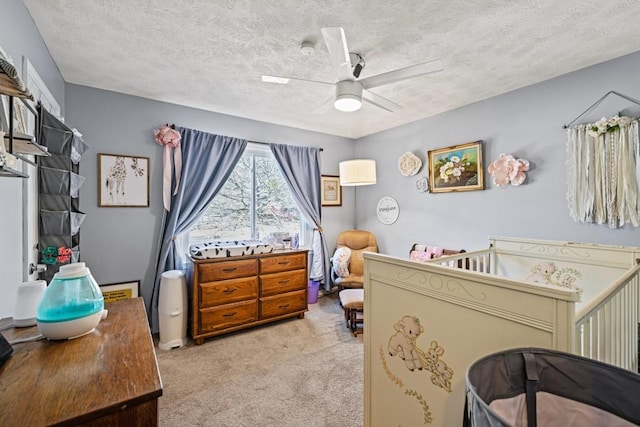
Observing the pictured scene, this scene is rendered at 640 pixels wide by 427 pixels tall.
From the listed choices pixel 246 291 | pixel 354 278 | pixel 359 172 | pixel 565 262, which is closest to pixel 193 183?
pixel 246 291

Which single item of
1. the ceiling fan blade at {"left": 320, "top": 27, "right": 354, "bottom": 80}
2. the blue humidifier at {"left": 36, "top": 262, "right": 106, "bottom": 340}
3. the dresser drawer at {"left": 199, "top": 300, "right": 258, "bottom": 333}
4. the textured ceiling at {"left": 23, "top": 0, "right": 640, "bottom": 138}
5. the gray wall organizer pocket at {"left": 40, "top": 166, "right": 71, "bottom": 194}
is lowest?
the dresser drawer at {"left": 199, "top": 300, "right": 258, "bottom": 333}

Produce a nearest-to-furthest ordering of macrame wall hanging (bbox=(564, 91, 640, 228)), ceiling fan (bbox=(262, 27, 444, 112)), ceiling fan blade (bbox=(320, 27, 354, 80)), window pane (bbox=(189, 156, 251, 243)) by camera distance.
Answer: ceiling fan blade (bbox=(320, 27, 354, 80)), ceiling fan (bbox=(262, 27, 444, 112)), macrame wall hanging (bbox=(564, 91, 640, 228)), window pane (bbox=(189, 156, 251, 243))

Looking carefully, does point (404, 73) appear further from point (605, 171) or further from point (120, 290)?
point (120, 290)

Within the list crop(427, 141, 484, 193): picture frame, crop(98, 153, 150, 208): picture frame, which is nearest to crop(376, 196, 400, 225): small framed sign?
crop(427, 141, 484, 193): picture frame

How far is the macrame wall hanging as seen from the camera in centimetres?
204

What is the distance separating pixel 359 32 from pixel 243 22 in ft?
2.42

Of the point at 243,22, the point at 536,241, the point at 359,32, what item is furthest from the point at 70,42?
the point at 536,241

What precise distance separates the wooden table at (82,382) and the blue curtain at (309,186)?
9.46 feet

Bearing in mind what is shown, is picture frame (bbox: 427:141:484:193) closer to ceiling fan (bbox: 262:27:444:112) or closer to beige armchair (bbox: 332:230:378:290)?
beige armchair (bbox: 332:230:378:290)

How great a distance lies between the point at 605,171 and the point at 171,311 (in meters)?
3.91

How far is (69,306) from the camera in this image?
103 centimetres

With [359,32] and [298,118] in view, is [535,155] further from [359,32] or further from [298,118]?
[298,118]

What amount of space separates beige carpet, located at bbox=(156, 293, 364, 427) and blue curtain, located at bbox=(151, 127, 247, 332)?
0.87 meters

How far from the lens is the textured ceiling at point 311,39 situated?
5.24 ft
